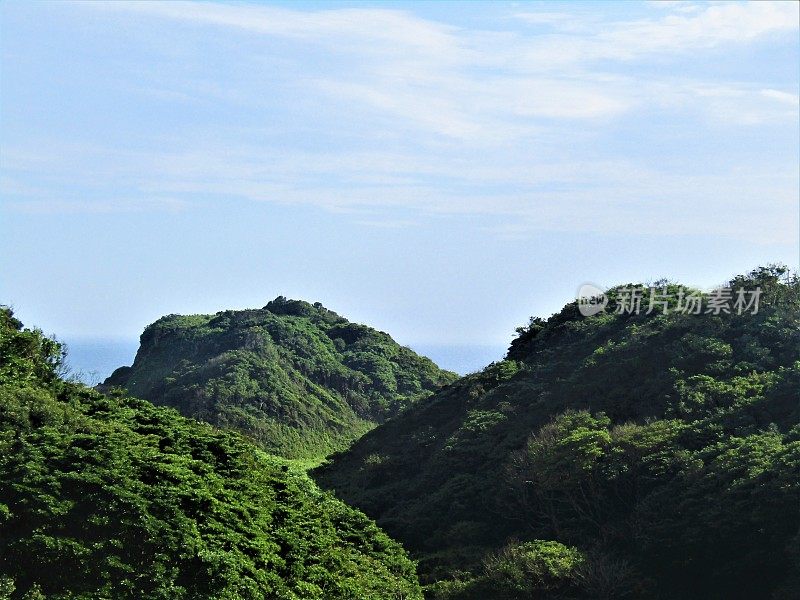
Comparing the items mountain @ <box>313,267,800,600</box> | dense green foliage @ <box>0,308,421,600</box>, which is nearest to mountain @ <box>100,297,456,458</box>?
mountain @ <box>313,267,800,600</box>

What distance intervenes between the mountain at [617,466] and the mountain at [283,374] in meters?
10.4

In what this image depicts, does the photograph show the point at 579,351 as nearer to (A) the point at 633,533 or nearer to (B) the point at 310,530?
(A) the point at 633,533

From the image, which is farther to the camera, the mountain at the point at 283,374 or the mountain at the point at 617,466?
the mountain at the point at 283,374

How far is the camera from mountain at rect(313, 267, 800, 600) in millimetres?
17797

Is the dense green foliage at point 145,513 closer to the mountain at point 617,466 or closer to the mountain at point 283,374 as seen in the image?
the mountain at point 617,466

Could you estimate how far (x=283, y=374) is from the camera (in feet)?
153

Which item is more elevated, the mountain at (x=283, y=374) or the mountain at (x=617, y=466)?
the mountain at (x=283, y=374)

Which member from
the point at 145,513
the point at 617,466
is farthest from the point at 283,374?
the point at 145,513

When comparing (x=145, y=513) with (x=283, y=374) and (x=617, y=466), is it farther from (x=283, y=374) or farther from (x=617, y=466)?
(x=283, y=374)

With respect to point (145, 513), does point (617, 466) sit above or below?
above

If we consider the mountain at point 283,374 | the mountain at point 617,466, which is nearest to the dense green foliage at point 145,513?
the mountain at point 617,466

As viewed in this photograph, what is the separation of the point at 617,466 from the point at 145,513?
1097cm

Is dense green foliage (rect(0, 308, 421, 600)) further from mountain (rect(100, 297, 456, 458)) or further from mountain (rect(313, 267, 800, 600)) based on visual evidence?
mountain (rect(100, 297, 456, 458))

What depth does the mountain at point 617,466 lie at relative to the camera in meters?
17.8
